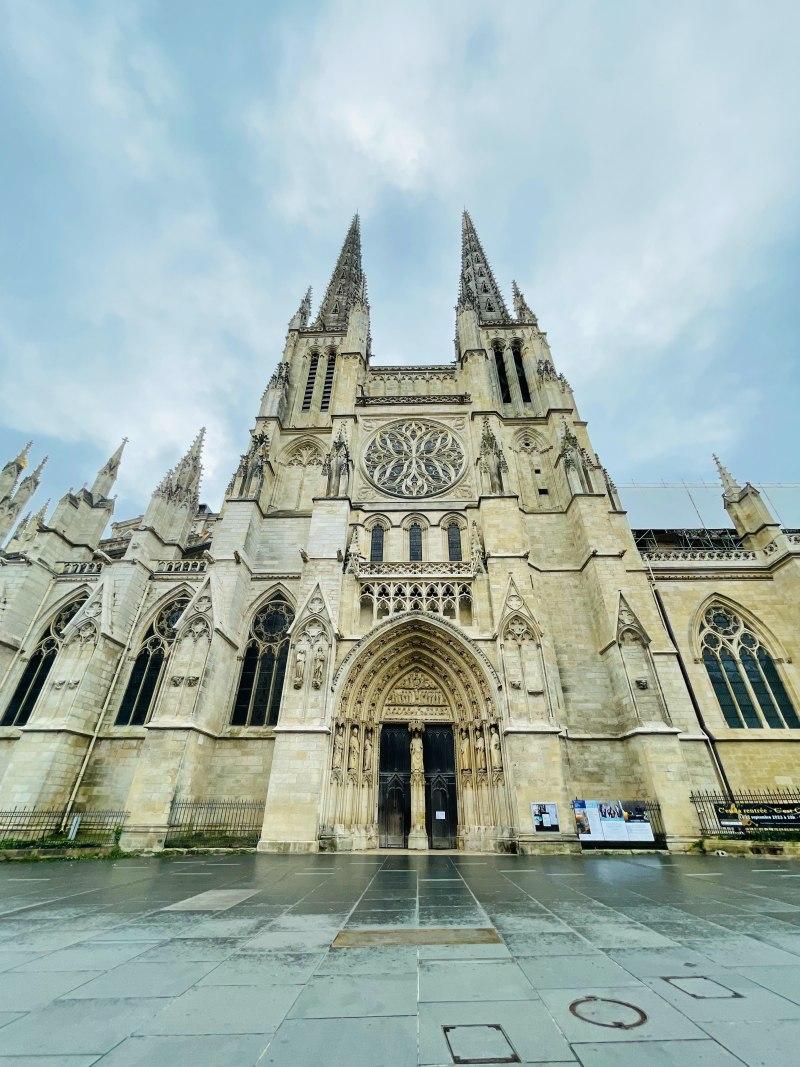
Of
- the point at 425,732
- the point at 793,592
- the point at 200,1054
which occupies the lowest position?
the point at 200,1054

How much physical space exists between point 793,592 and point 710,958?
17.2 metres

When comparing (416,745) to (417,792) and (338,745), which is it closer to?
(417,792)

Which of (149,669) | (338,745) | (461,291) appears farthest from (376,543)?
(461,291)

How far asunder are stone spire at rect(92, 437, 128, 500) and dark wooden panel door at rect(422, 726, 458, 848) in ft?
58.6

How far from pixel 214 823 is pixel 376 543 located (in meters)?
9.80

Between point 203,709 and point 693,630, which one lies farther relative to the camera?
point 693,630

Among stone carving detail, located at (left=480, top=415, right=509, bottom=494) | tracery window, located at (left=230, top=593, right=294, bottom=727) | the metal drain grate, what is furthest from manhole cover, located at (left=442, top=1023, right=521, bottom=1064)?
stone carving detail, located at (left=480, top=415, right=509, bottom=494)

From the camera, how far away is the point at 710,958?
9.75ft

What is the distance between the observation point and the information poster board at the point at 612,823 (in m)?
10.3

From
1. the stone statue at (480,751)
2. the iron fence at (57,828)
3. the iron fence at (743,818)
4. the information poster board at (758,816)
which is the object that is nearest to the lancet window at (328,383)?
the stone statue at (480,751)

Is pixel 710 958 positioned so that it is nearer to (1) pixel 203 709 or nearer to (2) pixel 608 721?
(2) pixel 608 721

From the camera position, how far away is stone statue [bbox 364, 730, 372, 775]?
1261 cm

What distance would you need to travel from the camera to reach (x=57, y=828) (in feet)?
40.9

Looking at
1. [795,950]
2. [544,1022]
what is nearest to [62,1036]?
[544,1022]
